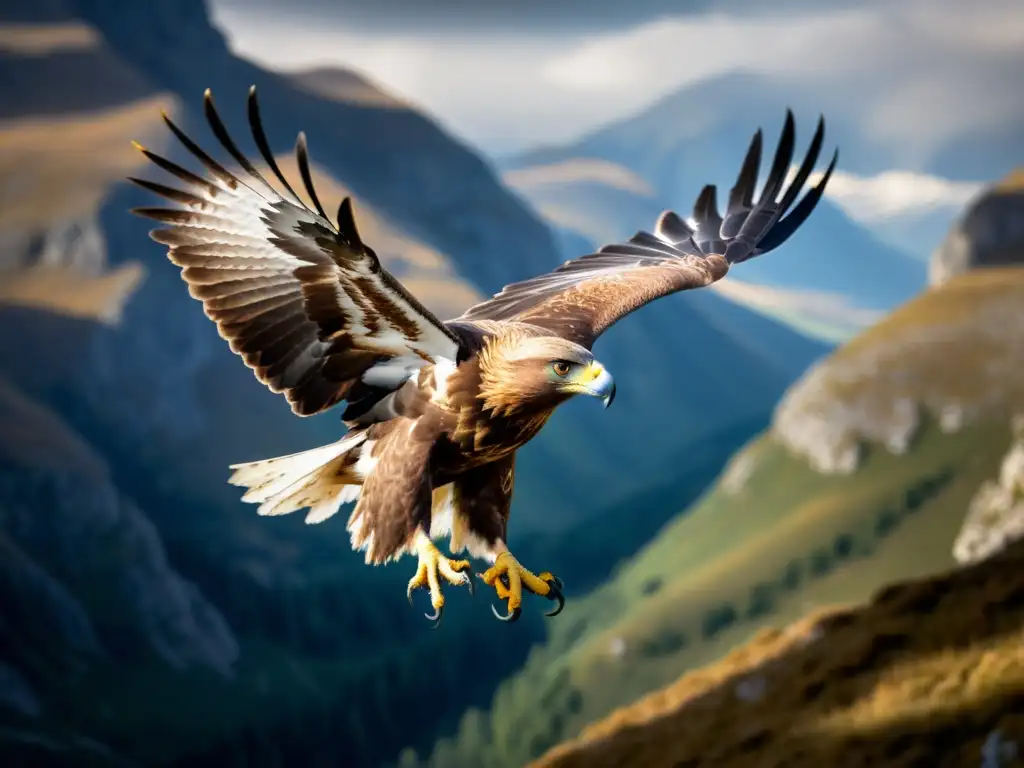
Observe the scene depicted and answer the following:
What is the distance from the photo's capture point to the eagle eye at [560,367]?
597 cm

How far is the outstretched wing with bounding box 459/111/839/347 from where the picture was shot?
26.5 feet

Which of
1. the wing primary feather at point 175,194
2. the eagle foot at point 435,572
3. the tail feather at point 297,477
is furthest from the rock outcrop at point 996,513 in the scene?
the wing primary feather at point 175,194

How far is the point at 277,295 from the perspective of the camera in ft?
22.5

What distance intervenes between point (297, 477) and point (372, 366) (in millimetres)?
1039

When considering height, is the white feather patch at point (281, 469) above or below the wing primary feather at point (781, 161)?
below

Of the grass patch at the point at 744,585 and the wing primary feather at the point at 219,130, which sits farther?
the grass patch at the point at 744,585

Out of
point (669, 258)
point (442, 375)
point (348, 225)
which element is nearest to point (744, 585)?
point (669, 258)

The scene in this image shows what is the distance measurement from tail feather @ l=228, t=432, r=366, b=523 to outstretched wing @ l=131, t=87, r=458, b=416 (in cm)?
41

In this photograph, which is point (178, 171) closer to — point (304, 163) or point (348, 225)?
point (304, 163)

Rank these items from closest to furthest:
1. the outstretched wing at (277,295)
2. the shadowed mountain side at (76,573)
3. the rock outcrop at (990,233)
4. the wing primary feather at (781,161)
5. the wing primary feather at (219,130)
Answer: the wing primary feather at (219,130) < the outstretched wing at (277,295) < the wing primary feather at (781,161) < the shadowed mountain side at (76,573) < the rock outcrop at (990,233)

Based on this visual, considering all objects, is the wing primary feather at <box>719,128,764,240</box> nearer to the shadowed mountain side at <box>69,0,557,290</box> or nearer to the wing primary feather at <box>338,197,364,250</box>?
the wing primary feather at <box>338,197,364,250</box>

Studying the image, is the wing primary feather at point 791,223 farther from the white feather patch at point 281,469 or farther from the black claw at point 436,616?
the black claw at point 436,616

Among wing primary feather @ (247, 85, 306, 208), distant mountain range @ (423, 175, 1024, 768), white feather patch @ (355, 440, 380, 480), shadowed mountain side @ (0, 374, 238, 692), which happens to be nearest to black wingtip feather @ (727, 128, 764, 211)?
white feather patch @ (355, 440, 380, 480)

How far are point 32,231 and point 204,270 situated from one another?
137635mm
